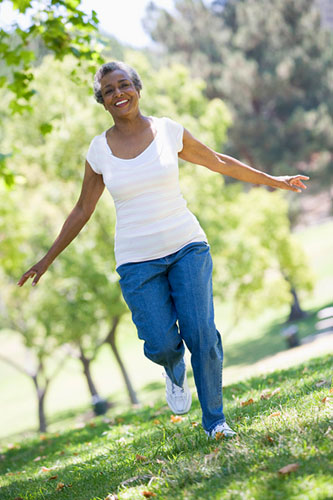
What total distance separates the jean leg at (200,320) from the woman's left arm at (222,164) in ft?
2.11

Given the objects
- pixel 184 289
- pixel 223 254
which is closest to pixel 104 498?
pixel 184 289

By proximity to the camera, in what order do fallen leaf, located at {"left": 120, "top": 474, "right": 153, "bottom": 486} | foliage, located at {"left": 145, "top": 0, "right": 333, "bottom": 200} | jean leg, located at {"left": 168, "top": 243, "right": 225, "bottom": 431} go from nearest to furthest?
fallen leaf, located at {"left": 120, "top": 474, "right": 153, "bottom": 486} → jean leg, located at {"left": 168, "top": 243, "right": 225, "bottom": 431} → foliage, located at {"left": 145, "top": 0, "right": 333, "bottom": 200}

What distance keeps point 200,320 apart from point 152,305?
0.97 feet

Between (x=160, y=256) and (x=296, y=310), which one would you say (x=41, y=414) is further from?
(x=160, y=256)

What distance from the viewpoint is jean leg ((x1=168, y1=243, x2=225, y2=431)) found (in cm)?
368

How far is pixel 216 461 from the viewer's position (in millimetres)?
3053

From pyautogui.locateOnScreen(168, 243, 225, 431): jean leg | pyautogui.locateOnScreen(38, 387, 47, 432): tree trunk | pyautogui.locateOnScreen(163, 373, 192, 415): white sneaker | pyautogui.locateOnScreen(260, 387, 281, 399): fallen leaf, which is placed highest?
pyautogui.locateOnScreen(168, 243, 225, 431): jean leg

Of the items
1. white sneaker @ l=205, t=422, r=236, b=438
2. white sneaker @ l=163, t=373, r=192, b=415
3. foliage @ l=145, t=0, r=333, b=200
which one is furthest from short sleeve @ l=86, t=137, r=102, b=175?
foliage @ l=145, t=0, r=333, b=200

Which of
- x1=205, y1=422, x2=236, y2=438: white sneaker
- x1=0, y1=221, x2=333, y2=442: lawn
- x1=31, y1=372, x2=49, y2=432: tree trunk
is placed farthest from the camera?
x1=0, y1=221, x2=333, y2=442: lawn

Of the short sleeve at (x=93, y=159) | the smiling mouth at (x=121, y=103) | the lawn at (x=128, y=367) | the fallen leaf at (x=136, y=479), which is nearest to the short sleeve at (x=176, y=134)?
the smiling mouth at (x=121, y=103)

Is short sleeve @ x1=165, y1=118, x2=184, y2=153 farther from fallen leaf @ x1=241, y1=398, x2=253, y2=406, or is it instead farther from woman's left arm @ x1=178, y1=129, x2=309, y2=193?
fallen leaf @ x1=241, y1=398, x2=253, y2=406

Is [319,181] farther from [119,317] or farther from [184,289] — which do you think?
[184,289]

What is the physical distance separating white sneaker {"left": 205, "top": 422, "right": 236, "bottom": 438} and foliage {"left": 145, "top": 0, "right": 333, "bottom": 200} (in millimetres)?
34143

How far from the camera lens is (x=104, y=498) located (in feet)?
10.3
